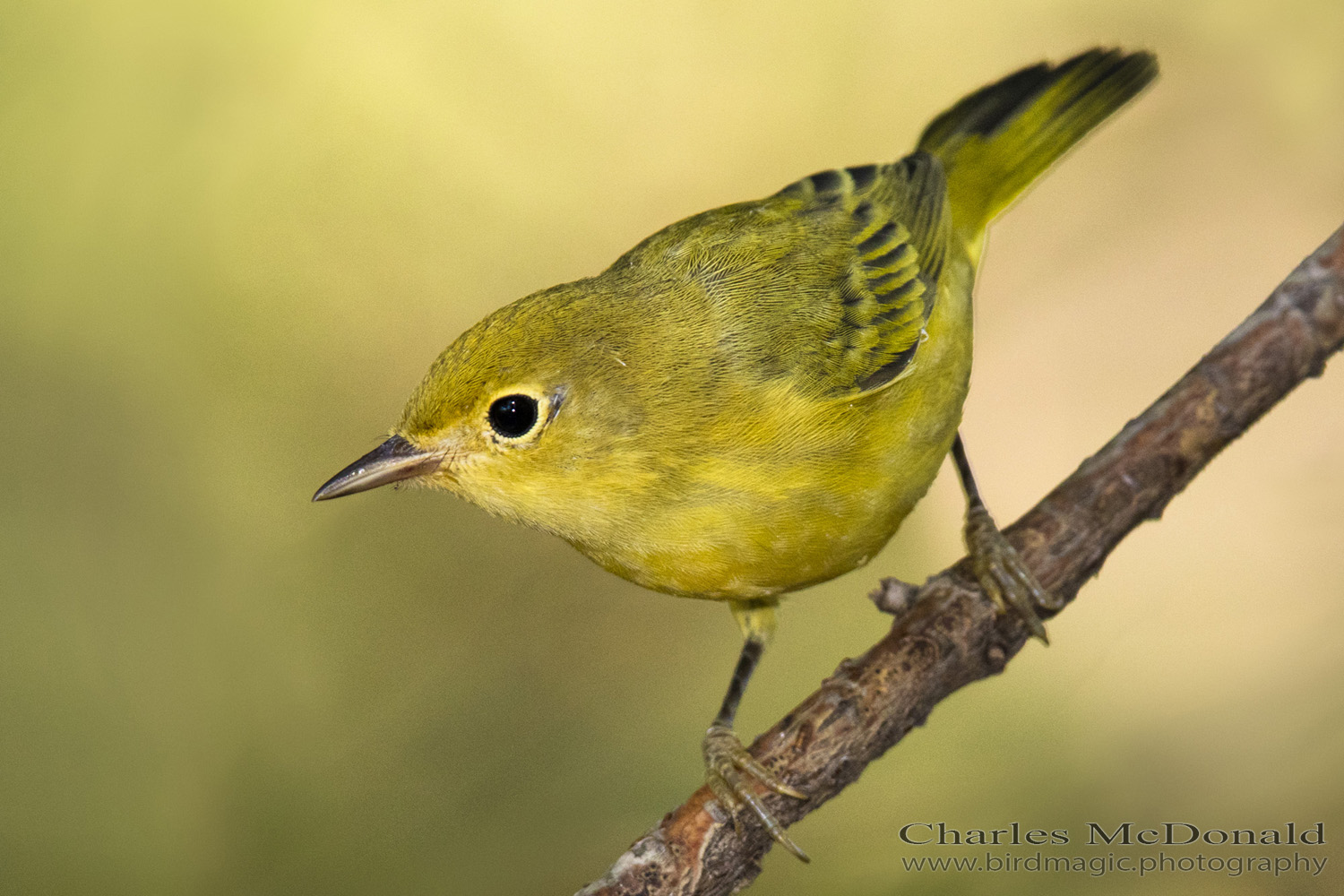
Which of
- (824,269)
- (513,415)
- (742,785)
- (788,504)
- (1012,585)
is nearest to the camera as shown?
(513,415)

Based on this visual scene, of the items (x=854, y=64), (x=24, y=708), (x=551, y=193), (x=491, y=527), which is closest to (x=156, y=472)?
(x=24, y=708)

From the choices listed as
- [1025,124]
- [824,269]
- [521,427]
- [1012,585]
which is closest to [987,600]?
[1012,585]

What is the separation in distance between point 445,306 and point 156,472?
120 cm

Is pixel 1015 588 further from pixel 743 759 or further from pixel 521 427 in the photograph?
pixel 521 427

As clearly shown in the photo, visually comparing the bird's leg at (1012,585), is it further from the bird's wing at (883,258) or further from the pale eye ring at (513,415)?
the pale eye ring at (513,415)

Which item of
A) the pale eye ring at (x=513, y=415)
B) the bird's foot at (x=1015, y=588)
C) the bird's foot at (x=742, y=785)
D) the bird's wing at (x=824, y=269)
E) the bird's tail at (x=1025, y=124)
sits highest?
the bird's tail at (x=1025, y=124)

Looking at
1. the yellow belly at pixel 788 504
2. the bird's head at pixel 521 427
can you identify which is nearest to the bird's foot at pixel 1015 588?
the yellow belly at pixel 788 504

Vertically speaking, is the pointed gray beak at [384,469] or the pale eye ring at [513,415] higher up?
the pale eye ring at [513,415]

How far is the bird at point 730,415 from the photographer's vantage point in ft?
8.35

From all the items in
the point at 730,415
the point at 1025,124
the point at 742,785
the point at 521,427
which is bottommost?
the point at 742,785

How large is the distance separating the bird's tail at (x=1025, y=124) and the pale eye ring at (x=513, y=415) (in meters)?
1.74

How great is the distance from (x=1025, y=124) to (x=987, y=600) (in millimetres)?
1576

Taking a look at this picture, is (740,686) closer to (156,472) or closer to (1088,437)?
(1088,437)

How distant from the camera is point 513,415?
2520mm
